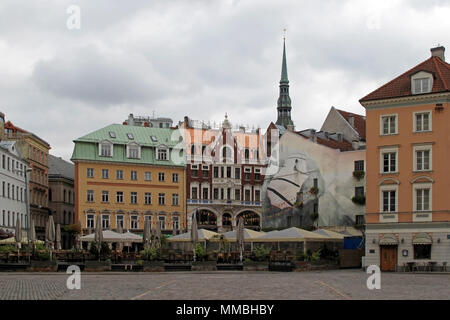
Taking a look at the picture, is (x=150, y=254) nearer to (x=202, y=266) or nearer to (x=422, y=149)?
(x=202, y=266)

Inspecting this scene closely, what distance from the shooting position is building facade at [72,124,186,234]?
84000 mm

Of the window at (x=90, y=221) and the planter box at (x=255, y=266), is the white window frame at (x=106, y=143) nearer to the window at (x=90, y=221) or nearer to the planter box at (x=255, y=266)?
the window at (x=90, y=221)

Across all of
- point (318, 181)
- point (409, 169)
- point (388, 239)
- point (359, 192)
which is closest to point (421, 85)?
point (409, 169)

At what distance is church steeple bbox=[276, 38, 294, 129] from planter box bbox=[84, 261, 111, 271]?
9061cm

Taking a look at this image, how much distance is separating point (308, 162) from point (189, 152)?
16767 mm

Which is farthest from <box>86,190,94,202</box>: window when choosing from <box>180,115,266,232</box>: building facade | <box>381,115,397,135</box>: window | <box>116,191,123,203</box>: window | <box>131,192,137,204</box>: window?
<box>381,115,397,135</box>: window

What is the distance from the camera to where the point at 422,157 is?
50156 millimetres

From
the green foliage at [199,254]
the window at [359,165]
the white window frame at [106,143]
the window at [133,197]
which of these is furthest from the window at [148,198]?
the green foliage at [199,254]

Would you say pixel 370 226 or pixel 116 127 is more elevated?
pixel 116 127
